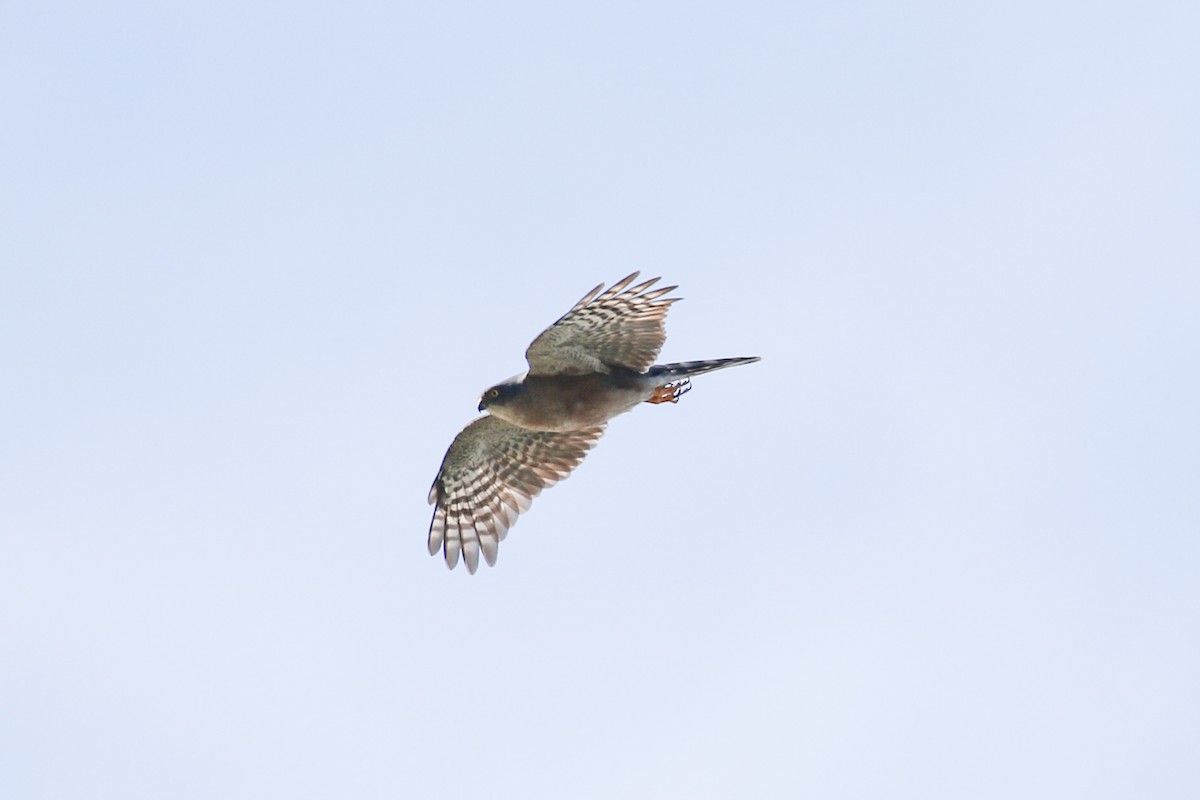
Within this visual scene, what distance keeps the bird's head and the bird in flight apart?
1cm

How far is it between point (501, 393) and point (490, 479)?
181 cm

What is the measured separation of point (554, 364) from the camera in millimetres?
17062

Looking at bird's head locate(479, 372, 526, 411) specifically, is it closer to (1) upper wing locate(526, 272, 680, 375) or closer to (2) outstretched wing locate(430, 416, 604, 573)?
(1) upper wing locate(526, 272, 680, 375)

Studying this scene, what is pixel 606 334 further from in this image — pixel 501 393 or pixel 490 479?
pixel 490 479

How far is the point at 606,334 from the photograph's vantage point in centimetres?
1686

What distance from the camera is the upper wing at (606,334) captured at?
1661 centimetres

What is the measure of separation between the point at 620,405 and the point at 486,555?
245 centimetres

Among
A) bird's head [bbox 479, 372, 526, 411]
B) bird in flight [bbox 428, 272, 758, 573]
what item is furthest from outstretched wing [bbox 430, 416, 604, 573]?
bird's head [bbox 479, 372, 526, 411]

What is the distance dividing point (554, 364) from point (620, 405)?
2.63 ft

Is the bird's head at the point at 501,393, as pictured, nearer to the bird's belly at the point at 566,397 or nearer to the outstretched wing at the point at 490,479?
the bird's belly at the point at 566,397

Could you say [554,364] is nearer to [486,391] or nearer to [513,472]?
[486,391]

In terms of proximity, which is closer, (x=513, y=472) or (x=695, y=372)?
(x=695, y=372)

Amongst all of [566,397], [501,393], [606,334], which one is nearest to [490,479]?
[501,393]

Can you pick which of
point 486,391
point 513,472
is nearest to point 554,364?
point 486,391
